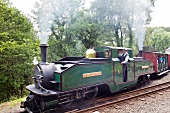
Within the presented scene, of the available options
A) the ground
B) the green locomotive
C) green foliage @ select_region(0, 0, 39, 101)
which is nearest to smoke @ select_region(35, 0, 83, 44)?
green foliage @ select_region(0, 0, 39, 101)

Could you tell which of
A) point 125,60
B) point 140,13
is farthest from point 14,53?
point 140,13

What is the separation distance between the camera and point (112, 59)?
6945 mm

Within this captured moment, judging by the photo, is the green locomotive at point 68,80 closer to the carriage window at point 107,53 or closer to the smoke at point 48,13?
the carriage window at point 107,53

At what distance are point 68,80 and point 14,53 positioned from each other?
23.0 ft

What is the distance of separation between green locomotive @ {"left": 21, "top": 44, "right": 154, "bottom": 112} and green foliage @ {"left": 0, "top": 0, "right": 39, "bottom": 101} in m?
5.72

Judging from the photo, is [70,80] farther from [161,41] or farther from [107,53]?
[161,41]

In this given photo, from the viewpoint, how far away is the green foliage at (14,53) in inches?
434

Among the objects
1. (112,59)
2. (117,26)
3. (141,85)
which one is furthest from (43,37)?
(117,26)

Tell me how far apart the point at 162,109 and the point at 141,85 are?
402 cm

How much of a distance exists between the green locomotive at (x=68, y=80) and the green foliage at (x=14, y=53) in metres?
5.72

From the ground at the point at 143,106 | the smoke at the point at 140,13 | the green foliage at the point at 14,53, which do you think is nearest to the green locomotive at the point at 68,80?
the ground at the point at 143,106

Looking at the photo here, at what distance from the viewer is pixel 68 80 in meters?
5.41

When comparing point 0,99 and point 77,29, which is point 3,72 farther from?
point 77,29

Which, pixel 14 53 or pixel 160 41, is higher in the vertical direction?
pixel 160 41
